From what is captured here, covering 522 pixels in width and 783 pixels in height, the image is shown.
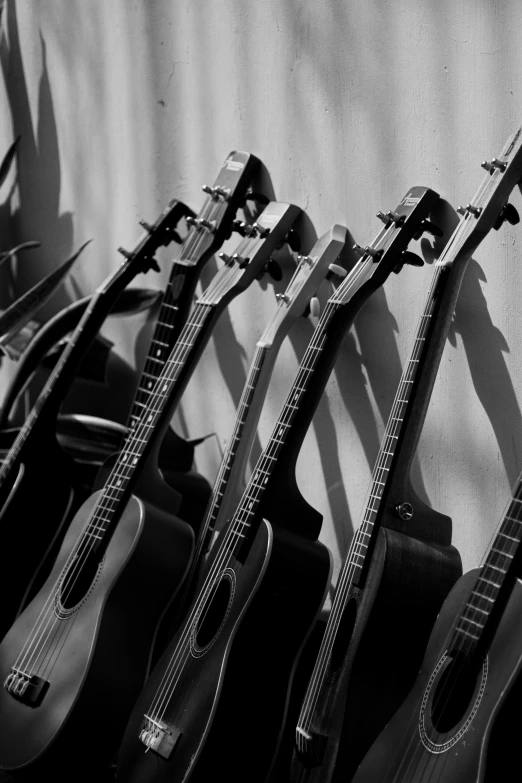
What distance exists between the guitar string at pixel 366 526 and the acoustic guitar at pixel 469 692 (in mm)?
146

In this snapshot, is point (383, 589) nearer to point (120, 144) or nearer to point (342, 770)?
point (342, 770)

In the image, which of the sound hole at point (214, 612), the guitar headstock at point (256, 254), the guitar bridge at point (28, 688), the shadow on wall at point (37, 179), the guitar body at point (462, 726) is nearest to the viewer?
the guitar body at point (462, 726)

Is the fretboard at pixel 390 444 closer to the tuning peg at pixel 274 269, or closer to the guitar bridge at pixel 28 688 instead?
the tuning peg at pixel 274 269

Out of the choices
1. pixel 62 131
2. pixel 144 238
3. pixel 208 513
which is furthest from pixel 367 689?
pixel 62 131

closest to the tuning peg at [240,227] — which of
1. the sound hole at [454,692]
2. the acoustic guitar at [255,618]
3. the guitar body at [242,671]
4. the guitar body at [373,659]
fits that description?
the acoustic guitar at [255,618]

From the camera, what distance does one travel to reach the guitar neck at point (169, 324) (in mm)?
1969

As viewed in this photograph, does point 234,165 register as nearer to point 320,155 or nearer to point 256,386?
point 320,155

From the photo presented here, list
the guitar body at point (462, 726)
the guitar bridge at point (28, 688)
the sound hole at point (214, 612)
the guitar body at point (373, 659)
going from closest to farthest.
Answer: the guitar body at point (462, 726), the guitar body at point (373, 659), the sound hole at point (214, 612), the guitar bridge at point (28, 688)

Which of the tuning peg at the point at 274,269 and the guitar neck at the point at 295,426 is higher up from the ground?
the tuning peg at the point at 274,269

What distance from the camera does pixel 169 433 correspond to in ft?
6.45

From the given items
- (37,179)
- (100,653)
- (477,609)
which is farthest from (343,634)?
(37,179)

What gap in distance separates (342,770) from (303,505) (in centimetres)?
46

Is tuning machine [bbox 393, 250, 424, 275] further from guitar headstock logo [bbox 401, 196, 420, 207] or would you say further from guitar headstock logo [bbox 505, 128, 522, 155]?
guitar headstock logo [bbox 505, 128, 522, 155]

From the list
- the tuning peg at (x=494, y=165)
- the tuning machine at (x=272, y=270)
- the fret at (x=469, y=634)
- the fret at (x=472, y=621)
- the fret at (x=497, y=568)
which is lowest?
the fret at (x=469, y=634)
